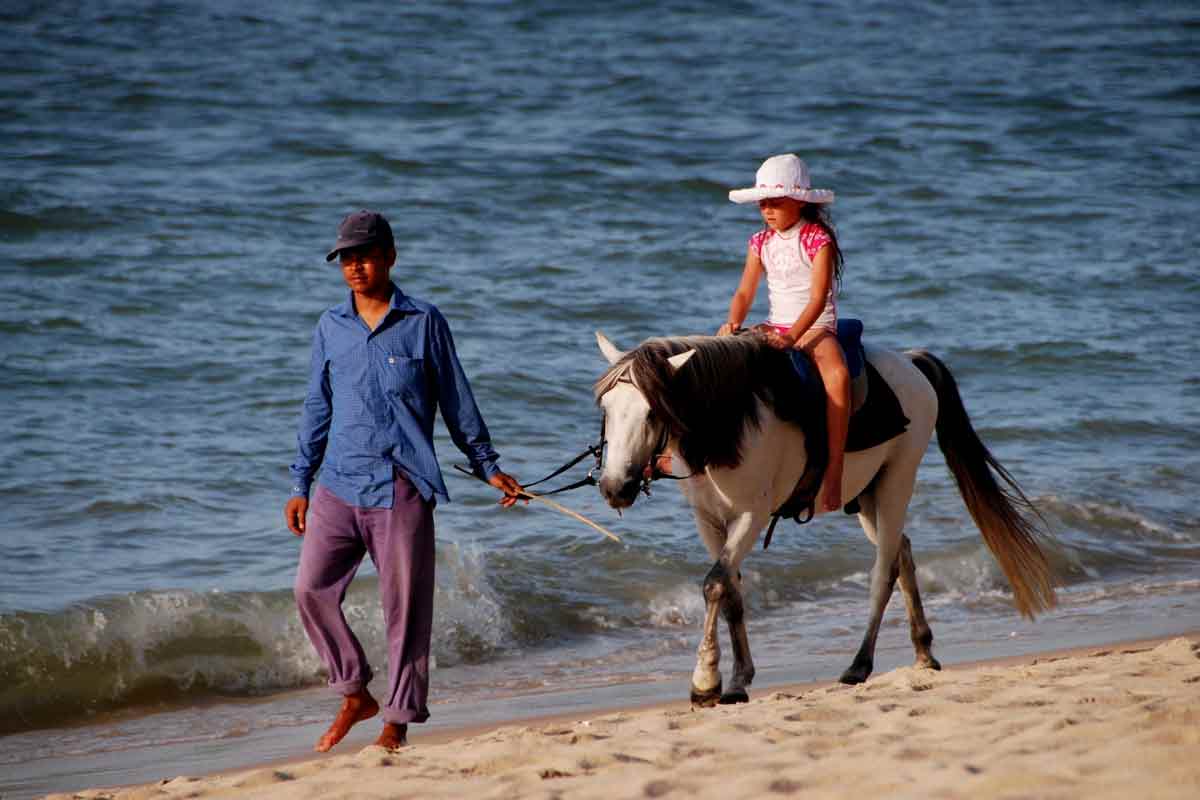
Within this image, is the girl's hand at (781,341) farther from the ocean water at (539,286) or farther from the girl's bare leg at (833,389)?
the ocean water at (539,286)

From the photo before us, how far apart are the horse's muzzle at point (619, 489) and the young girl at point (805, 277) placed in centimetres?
102

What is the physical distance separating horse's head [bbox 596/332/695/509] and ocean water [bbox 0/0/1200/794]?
2.19 m

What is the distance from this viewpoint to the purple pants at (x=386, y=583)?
16.7 ft

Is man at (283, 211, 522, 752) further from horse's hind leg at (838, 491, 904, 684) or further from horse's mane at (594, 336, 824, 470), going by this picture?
horse's hind leg at (838, 491, 904, 684)

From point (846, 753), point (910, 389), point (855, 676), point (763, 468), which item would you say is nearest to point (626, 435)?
point (763, 468)

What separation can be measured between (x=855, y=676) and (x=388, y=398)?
241 centimetres

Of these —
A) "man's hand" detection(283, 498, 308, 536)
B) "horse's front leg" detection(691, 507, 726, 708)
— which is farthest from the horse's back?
"man's hand" detection(283, 498, 308, 536)

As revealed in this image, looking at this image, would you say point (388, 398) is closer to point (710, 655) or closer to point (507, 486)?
point (507, 486)

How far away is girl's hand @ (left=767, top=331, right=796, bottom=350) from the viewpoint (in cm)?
597

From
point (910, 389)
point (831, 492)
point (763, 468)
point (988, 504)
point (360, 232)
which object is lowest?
point (988, 504)

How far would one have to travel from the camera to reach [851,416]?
6266mm

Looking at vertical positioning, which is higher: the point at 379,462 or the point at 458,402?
the point at 458,402

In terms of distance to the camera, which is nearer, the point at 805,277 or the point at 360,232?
the point at 360,232

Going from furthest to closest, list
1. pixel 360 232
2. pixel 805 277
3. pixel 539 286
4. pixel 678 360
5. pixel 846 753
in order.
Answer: pixel 539 286 < pixel 805 277 < pixel 678 360 < pixel 360 232 < pixel 846 753
